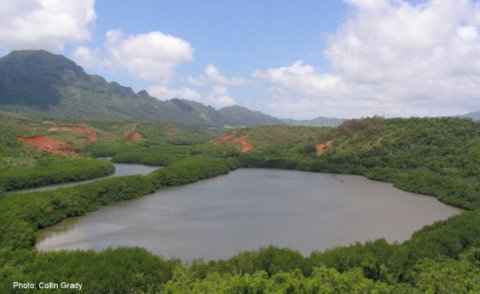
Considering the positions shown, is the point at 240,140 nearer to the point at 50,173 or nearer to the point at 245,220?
the point at 50,173

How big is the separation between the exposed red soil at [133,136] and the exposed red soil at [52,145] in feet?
99.9

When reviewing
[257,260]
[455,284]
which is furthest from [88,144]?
[455,284]

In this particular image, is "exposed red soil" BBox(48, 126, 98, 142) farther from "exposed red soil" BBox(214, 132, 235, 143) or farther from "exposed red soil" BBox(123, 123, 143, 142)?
"exposed red soil" BBox(214, 132, 235, 143)

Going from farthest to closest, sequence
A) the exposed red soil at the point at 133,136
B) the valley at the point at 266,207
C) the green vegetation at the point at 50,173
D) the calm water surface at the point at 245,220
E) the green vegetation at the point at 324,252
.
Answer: the exposed red soil at the point at 133,136 → the green vegetation at the point at 50,173 → the calm water surface at the point at 245,220 → the valley at the point at 266,207 → the green vegetation at the point at 324,252

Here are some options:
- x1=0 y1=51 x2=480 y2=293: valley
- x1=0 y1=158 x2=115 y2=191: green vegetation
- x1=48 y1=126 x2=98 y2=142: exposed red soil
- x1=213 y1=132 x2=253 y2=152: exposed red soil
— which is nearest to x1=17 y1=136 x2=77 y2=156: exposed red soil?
x1=0 y1=51 x2=480 y2=293: valley

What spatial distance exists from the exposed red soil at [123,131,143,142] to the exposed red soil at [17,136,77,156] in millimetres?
30434

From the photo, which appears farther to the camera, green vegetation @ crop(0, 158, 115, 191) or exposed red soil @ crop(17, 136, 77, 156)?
exposed red soil @ crop(17, 136, 77, 156)

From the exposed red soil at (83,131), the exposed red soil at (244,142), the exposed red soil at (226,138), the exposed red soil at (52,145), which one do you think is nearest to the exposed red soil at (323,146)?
the exposed red soil at (244,142)

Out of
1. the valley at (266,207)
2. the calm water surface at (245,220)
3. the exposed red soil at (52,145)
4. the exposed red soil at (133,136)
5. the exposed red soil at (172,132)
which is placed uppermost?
the exposed red soil at (172,132)

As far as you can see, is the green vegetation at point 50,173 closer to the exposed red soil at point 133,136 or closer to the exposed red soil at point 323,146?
the exposed red soil at point 323,146

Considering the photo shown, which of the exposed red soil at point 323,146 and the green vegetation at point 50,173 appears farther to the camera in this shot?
the exposed red soil at point 323,146

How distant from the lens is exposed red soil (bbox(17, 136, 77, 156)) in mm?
56500

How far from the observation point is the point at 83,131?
8625 centimetres

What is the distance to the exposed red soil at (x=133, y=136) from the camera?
96.3 metres
